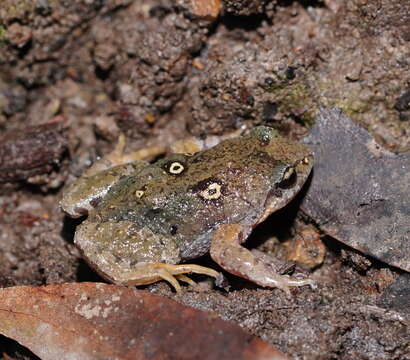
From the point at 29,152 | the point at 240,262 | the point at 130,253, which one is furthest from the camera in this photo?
the point at 29,152

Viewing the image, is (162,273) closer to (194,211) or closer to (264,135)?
(194,211)

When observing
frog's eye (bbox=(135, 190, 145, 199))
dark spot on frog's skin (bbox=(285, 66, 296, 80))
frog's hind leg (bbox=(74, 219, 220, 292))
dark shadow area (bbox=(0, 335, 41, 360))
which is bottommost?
dark shadow area (bbox=(0, 335, 41, 360))

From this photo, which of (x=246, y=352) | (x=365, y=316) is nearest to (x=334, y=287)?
(x=365, y=316)

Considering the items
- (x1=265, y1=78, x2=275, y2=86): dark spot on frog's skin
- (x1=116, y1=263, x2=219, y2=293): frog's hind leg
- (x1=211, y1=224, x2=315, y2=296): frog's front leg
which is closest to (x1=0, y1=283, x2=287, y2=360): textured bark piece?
(x1=116, y1=263, x2=219, y2=293): frog's hind leg

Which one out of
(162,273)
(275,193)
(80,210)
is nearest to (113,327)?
(162,273)

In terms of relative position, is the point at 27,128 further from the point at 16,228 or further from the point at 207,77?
the point at 207,77

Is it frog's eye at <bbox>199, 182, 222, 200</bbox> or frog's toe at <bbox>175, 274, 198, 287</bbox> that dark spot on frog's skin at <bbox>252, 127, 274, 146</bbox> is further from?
frog's toe at <bbox>175, 274, 198, 287</bbox>

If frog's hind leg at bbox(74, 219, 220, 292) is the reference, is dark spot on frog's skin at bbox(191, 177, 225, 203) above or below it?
above
